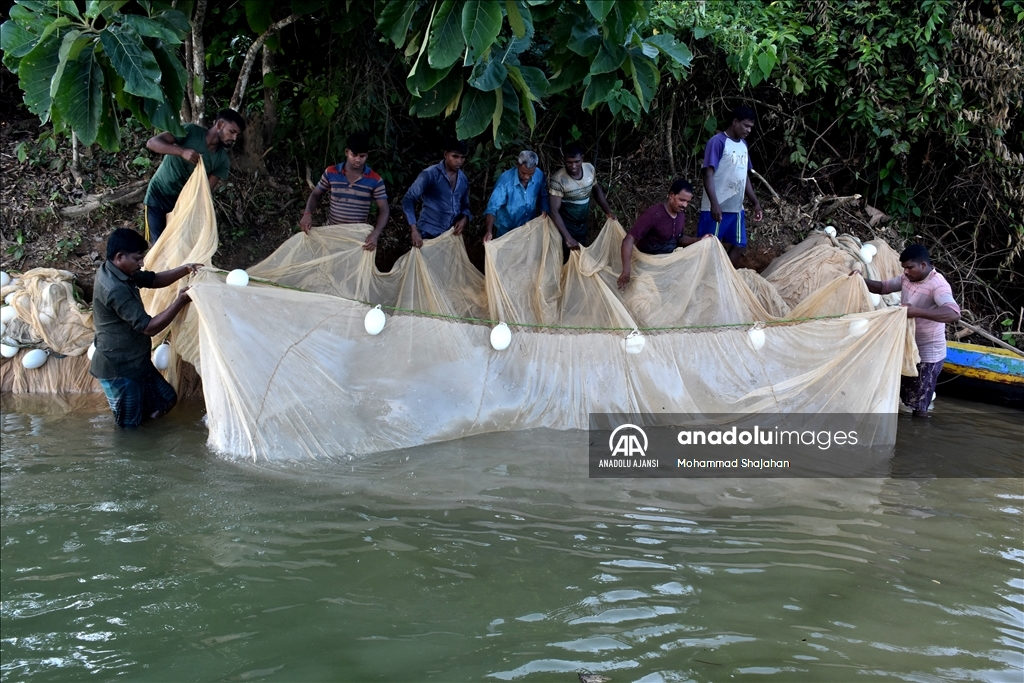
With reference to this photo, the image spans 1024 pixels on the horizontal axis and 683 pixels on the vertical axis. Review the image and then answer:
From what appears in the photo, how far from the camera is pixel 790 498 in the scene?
396cm

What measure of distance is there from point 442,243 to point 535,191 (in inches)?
32.1

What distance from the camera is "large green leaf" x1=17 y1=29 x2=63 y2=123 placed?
3312mm

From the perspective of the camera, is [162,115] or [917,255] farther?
[917,255]

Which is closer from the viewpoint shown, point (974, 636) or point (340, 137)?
point (974, 636)

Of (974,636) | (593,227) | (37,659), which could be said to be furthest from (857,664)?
(593,227)

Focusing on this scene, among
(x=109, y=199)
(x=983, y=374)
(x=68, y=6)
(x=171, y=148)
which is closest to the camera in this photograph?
(x=68, y=6)

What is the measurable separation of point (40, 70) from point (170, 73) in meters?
0.53

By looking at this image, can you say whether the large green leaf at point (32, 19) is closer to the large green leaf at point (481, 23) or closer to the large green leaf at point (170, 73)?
the large green leaf at point (170, 73)

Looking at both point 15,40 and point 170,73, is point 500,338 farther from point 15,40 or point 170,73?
point 15,40

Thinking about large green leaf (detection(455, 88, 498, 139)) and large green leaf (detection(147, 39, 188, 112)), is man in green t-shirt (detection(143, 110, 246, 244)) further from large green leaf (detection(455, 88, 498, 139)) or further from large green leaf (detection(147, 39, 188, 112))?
large green leaf (detection(455, 88, 498, 139))

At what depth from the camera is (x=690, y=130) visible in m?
7.23

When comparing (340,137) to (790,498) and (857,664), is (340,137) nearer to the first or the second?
(790,498)

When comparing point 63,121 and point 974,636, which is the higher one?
point 63,121

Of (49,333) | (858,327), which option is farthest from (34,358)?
(858,327)
